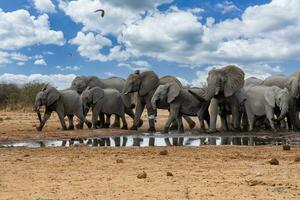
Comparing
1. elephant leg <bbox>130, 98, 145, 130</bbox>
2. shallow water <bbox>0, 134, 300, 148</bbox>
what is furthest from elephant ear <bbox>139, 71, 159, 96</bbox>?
shallow water <bbox>0, 134, 300, 148</bbox>

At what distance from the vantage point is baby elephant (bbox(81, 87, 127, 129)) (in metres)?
25.1

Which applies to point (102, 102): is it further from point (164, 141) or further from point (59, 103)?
point (164, 141)

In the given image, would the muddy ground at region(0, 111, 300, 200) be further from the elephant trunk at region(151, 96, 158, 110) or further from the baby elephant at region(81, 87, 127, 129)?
the baby elephant at region(81, 87, 127, 129)

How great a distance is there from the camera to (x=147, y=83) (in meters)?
24.9

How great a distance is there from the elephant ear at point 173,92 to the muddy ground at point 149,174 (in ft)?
27.7

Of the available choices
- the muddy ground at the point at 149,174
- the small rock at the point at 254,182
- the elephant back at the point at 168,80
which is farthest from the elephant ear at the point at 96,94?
the small rock at the point at 254,182

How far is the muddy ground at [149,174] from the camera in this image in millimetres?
8096

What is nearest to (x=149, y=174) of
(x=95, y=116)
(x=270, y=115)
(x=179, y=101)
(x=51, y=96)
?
(x=270, y=115)

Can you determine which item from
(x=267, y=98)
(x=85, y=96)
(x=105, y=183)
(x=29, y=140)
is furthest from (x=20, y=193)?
(x=85, y=96)

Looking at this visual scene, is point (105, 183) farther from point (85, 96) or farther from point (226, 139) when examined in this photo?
point (85, 96)

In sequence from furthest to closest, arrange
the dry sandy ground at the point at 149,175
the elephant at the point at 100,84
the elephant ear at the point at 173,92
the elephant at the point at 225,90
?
1. the elephant at the point at 100,84
2. the elephant ear at the point at 173,92
3. the elephant at the point at 225,90
4. the dry sandy ground at the point at 149,175

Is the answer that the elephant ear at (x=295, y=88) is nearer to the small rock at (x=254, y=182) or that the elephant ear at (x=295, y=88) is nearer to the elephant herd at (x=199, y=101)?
the elephant herd at (x=199, y=101)

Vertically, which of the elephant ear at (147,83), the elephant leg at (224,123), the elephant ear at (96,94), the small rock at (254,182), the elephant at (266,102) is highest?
the elephant ear at (147,83)

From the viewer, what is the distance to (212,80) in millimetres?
22844
